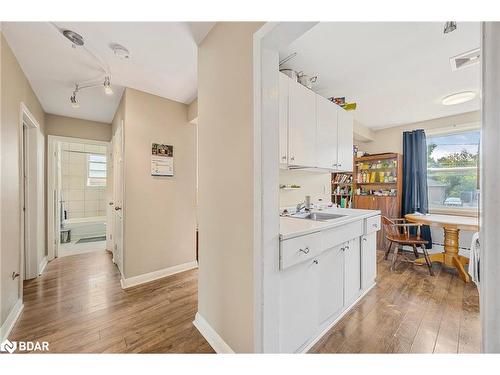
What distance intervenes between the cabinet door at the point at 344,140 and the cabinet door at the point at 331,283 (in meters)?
1.19

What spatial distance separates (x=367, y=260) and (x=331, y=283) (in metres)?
0.76

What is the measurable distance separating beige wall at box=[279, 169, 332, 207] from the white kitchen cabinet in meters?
0.72

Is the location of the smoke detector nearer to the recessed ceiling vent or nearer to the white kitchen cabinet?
the white kitchen cabinet

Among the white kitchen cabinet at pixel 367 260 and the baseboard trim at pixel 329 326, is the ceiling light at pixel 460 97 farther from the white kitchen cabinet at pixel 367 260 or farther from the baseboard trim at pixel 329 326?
the baseboard trim at pixel 329 326

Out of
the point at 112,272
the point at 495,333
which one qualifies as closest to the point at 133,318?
the point at 112,272

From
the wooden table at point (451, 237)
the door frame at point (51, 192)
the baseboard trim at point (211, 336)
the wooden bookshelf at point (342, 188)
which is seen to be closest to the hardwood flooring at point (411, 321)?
the wooden table at point (451, 237)

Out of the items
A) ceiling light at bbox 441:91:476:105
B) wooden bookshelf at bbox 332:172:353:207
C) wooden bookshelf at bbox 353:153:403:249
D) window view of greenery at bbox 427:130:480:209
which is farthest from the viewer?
wooden bookshelf at bbox 332:172:353:207

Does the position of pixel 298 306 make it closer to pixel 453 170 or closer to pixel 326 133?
pixel 326 133

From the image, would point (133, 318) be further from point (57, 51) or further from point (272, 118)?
point (57, 51)

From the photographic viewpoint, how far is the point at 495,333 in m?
0.59

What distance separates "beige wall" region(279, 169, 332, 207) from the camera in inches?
90.2

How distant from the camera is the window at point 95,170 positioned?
239 inches

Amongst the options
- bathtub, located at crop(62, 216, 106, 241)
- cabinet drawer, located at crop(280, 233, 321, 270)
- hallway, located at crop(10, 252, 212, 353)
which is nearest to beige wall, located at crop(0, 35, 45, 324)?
hallway, located at crop(10, 252, 212, 353)
